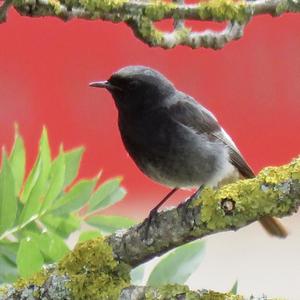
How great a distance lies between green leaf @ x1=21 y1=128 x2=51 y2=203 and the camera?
2582mm

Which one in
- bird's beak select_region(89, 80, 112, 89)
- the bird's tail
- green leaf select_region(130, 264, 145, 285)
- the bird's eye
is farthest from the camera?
the bird's tail

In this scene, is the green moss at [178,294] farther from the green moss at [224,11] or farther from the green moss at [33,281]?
the green moss at [224,11]

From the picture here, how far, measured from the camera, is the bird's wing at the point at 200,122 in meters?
3.39

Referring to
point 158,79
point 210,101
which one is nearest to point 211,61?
point 210,101

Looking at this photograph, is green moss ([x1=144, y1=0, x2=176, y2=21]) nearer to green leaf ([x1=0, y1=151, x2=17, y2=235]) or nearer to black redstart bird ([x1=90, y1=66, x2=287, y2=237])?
green leaf ([x1=0, y1=151, x2=17, y2=235])

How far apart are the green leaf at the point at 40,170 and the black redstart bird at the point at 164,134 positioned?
580 millimetres

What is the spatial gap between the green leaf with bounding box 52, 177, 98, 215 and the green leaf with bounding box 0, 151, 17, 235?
5.3 inches

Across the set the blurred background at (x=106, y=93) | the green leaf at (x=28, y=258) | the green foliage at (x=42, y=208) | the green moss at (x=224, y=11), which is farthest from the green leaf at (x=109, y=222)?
the blurred background at (x=106, y=93)

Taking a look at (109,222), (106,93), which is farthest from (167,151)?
(106,93)

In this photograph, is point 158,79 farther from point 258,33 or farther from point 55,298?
point 258,33

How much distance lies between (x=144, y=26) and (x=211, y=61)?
175 inches

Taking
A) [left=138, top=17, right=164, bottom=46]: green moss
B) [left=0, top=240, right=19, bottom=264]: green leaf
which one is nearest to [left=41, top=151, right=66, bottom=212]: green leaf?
[left=0, top=240, right=19, bottom=264]: green leaf

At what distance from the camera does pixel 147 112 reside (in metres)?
3.34

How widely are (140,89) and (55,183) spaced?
828 millimetres
